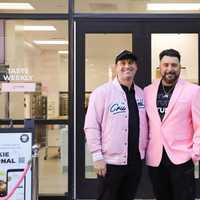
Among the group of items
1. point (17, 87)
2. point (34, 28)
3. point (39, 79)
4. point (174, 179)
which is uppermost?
point (34, 28)

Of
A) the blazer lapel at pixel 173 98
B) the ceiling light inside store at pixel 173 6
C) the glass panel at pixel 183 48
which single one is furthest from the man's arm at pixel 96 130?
the ceiling light inside store at pixel 173 6

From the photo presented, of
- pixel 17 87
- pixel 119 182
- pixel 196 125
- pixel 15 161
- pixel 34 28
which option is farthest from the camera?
pixel 34 28

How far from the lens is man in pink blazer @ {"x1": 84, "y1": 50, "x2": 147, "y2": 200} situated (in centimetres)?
403

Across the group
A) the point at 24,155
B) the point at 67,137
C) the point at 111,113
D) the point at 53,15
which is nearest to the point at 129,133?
the point at 111,113

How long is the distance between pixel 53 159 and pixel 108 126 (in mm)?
2670

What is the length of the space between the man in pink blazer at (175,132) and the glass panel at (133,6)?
8.20 feet

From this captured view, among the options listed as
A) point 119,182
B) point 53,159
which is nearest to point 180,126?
point 119,182

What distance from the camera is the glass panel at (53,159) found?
21.3ft

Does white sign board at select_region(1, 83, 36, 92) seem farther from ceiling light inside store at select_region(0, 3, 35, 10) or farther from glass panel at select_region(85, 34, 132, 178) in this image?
ceiling light inside store at select_region(0, 3, 35, 10)

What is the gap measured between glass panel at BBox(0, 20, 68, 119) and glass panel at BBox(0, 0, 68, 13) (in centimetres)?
15

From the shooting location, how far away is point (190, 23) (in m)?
6.43

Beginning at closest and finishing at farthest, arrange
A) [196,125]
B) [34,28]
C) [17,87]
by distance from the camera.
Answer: [196,125] < [17,87] < [34,28]

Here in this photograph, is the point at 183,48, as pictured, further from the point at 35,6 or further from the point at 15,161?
the point at 15,161

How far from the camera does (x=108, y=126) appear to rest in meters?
4.04
